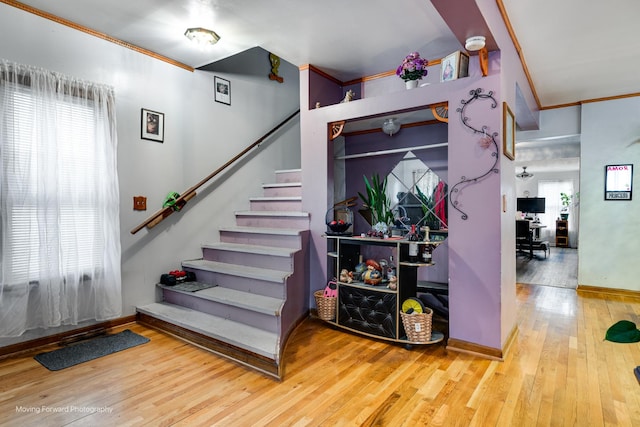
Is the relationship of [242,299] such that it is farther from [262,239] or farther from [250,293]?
[262,239]

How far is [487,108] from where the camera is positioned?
2.59m

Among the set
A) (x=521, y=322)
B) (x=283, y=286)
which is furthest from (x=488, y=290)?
(x=283, y=286)

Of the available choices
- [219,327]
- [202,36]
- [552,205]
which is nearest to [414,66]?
[202,36]

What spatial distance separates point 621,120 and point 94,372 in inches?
252

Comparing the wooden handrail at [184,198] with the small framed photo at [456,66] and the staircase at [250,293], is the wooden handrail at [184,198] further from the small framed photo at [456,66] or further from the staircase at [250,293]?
the small framed photo at [456,66]

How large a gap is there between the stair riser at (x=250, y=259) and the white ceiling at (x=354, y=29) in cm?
198

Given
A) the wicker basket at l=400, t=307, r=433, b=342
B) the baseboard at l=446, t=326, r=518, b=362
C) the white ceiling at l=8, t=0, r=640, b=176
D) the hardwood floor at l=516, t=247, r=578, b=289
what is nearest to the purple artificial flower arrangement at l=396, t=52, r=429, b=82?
the white ceiling at l=8, t=0, r=640, b=176

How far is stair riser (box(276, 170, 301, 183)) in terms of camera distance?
445 cm

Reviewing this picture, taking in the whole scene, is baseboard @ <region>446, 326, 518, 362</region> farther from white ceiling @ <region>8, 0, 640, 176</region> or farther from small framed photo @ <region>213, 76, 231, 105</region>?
small framed photo @ <region>213, 76, 231, 105</region>

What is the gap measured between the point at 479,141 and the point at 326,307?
6.27ft

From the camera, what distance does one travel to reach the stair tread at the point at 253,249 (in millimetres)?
3223

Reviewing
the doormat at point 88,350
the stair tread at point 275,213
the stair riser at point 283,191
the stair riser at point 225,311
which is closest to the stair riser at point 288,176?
the stair riser at point 283,191

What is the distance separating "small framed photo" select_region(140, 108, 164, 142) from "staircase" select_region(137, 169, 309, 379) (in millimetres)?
1230

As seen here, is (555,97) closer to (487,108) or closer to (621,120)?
(621,120)
